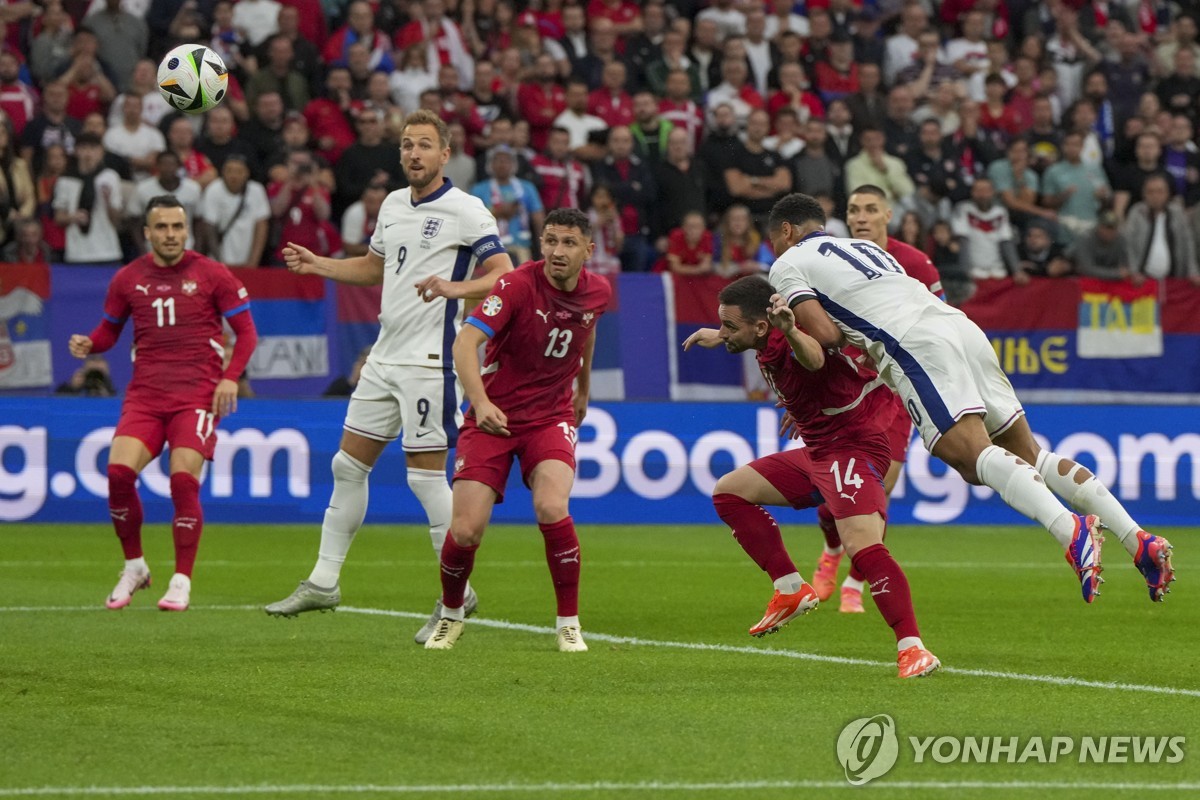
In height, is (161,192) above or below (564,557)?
above

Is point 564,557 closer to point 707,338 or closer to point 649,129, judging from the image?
point 707,338

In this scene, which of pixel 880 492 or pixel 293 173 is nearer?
pixel 880 492

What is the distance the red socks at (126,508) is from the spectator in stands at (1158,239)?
42.2ft

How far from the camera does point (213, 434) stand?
11883 millimetres

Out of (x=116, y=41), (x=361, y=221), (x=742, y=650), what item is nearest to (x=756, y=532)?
(x=742, y=650)

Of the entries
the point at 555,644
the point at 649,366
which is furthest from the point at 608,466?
the point at 555,644

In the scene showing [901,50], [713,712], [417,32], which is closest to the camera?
[713,712]

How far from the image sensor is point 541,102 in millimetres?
21031

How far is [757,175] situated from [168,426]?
10.4m

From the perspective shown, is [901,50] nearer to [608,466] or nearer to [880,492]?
[608,466]

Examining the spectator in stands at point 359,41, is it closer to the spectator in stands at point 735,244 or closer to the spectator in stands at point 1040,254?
the spectator in stands at point 735,244

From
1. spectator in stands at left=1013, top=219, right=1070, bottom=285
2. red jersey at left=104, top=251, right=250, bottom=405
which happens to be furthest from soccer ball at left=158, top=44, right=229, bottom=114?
spectator in stands at left=1013, top=219, right=1070, bottom=285

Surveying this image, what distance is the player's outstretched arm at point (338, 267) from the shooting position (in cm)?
1026

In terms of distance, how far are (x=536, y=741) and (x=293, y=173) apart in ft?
43.0
